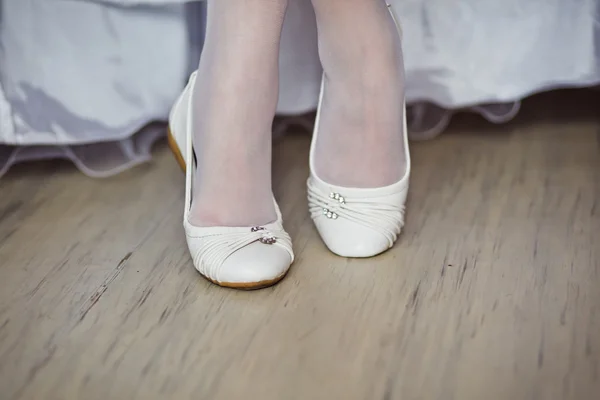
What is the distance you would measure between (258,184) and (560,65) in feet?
1.88

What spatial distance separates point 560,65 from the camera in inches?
45.0

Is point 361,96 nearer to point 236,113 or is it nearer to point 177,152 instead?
point 236,113

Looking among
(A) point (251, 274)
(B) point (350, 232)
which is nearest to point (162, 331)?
(A) point (251, 274)

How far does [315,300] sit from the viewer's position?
79cm

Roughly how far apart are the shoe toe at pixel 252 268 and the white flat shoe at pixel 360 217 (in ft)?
0.30

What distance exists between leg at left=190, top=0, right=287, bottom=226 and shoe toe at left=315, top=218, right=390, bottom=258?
0.08 m

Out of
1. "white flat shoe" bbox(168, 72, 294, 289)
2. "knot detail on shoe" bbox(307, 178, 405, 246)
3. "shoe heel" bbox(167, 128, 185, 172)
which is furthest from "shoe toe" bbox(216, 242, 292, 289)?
"shoe heel" bbox(167, 128, 185, 172)

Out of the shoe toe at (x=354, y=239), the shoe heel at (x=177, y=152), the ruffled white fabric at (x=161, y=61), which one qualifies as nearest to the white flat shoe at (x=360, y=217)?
the shoe toe at (x=354, y=239)

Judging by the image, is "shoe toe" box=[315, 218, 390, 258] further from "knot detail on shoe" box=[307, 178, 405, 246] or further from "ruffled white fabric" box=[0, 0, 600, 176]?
"ruffled white fabric" box=[0, 0, 600, 176]

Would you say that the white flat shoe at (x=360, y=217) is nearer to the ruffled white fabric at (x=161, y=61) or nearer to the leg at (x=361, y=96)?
the leg at (x=361, y=96)

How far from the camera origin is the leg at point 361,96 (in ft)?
2.76

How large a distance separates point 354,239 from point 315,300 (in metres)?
0.11

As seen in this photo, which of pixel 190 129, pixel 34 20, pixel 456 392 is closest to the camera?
pixel 456 392

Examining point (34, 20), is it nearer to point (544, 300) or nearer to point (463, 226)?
point (463, 226)
